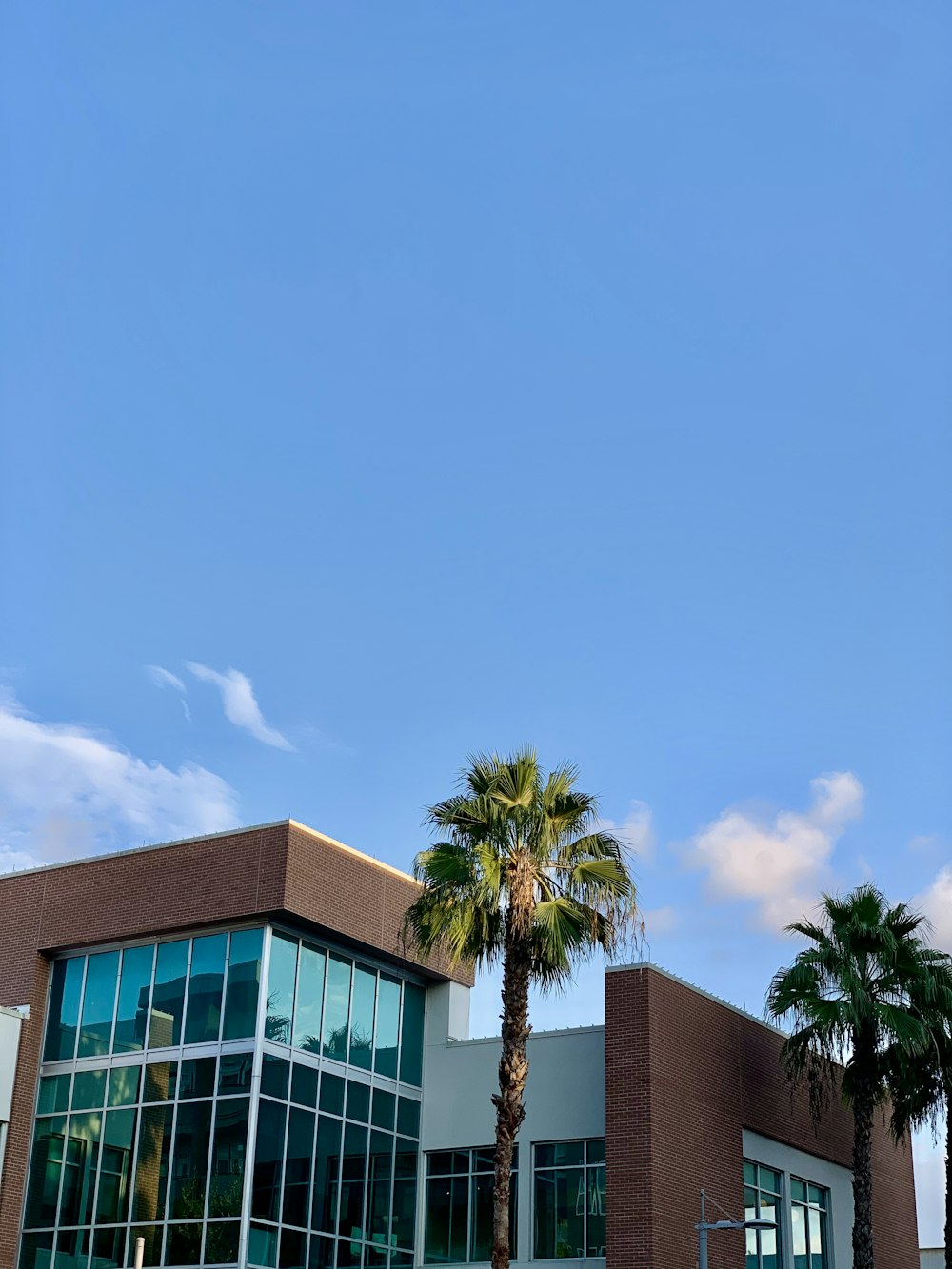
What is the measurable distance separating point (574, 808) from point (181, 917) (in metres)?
8.30

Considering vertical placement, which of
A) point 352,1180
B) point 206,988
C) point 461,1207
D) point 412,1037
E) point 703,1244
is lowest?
point 703,1244

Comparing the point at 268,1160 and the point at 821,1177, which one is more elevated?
the point at 821,1177

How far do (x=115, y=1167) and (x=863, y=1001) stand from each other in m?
15.1

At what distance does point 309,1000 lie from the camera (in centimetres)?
3231

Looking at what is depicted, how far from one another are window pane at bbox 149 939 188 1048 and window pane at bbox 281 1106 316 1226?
9.14 ft

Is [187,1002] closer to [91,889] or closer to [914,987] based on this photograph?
[91,889]

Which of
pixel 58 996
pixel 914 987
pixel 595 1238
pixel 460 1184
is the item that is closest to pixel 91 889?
pixel 58 996

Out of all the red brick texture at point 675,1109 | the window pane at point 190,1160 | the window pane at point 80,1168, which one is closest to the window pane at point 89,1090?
the window pane at point 80,1168

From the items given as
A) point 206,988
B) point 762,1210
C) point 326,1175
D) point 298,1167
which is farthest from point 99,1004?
point 762,1210

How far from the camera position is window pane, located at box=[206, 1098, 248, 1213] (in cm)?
2997

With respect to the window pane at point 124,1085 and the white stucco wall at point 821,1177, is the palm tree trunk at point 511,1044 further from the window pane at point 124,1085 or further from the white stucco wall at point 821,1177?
the white stucco wall at point 821,1177

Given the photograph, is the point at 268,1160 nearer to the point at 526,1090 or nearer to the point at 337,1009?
the point at 337,1009

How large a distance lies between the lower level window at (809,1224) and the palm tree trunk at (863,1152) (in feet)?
13.0

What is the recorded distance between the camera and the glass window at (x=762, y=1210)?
3419cm
